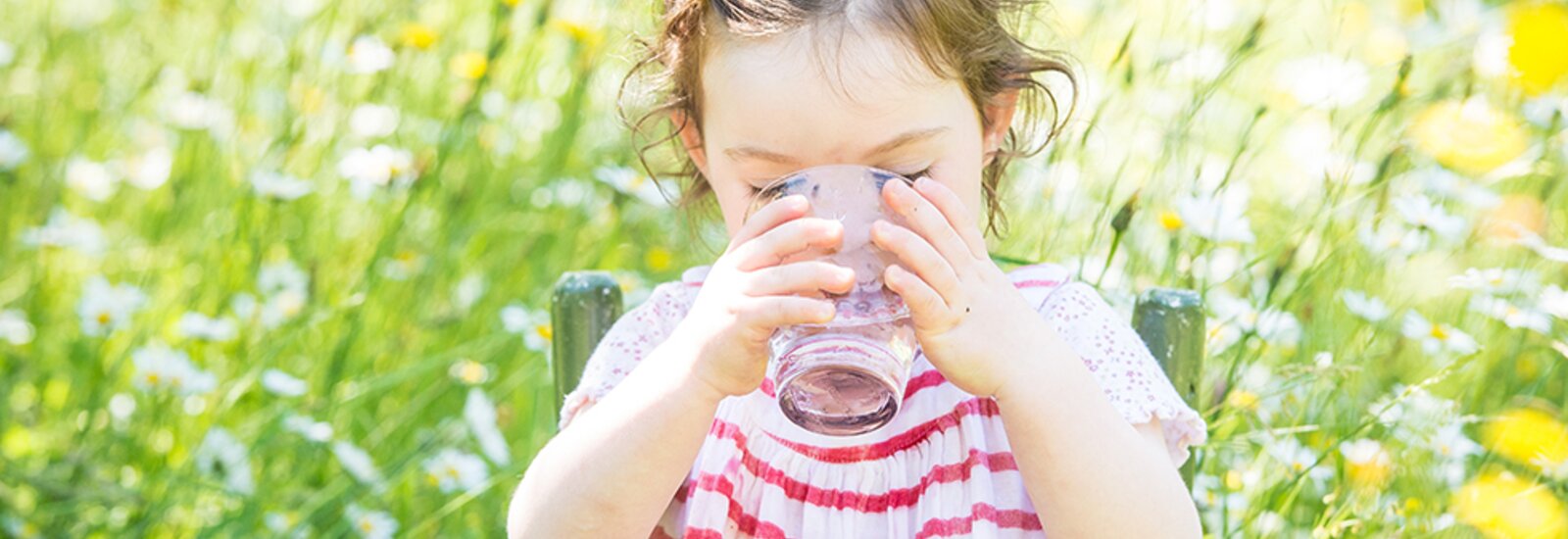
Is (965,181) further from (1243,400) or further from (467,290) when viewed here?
(467,290)

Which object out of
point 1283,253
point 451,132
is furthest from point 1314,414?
point 451,132

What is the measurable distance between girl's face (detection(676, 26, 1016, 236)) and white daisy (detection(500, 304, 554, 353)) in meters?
0.60

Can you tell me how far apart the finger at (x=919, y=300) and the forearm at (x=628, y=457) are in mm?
166

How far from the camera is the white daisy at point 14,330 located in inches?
85.2

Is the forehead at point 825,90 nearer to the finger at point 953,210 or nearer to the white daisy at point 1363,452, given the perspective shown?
the finger at point 953,210

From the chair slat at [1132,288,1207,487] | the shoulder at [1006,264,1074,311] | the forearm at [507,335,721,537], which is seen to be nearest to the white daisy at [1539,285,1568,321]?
the chair slat at [1132,288,1207,487]

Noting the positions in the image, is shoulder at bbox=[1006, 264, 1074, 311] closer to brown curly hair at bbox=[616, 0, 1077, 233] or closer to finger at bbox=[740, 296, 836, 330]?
brown curly hair at bbox=[616, 0, 1077, 233]

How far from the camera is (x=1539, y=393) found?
1898 millimetres

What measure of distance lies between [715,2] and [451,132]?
0.87m

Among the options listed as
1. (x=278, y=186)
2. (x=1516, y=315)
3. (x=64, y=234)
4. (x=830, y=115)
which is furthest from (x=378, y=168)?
(x=1516, y=315)

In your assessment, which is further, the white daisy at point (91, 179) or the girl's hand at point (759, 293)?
the white daisy at point (91, 179)

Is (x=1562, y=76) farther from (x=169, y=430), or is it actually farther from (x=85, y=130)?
(x=85, y=130)

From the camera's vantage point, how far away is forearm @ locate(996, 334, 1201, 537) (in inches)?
48.9

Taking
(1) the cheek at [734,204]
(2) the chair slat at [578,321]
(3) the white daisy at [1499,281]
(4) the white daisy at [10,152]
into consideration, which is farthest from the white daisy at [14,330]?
(3) the white daisy at [1499,281]
